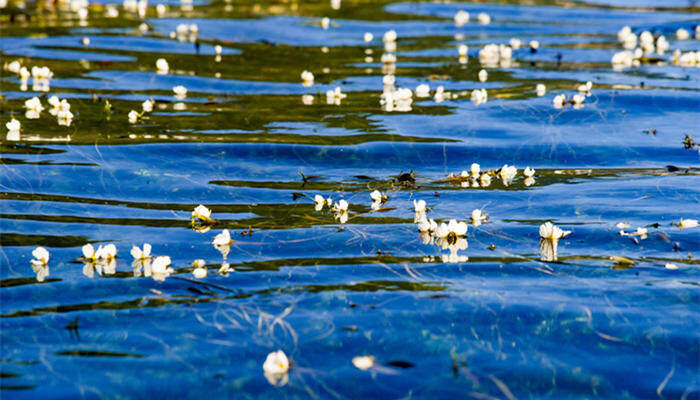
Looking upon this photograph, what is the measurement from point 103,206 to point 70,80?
5.78 m

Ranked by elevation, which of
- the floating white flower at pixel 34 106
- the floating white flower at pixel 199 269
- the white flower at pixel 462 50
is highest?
the white flower at pixel 462 50

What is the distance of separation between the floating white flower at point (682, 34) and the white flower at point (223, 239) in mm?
13279

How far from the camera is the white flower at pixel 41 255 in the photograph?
532 cm

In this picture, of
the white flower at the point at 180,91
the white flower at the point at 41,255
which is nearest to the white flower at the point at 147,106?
the white flower at the point at 180,91

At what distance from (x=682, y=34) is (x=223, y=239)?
1357 cm

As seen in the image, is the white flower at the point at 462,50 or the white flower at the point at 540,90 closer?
the white flower at the point at 540,90

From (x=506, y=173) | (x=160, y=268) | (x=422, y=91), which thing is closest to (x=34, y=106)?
(x=422, y=91)

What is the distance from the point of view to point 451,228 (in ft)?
19.2

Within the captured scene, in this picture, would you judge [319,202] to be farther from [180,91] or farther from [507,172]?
[180,91]

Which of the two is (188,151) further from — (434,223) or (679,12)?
(679,12)

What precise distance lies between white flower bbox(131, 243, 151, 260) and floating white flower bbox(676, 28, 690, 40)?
1384 cm

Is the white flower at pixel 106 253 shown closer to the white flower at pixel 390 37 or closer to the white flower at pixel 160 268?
the white flower at pixel 160 268

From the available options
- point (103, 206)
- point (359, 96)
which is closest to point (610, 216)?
point (103, 206)

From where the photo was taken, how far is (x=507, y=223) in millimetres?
6254
